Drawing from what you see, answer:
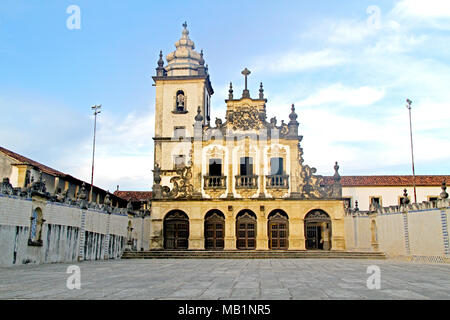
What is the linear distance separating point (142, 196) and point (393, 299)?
45.3 m

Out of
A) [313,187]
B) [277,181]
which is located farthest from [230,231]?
[313,187]

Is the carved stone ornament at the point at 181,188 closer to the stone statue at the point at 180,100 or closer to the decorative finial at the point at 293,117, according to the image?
the decorative finial at the point at 293,117

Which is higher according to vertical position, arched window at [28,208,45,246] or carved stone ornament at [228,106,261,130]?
carved stone ornament at [228,106,261,130]

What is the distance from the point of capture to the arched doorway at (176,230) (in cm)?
3384

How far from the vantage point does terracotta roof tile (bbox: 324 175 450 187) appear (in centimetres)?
4703

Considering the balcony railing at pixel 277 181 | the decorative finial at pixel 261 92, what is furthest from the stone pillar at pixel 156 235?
the decorative finial at pixel 261 92

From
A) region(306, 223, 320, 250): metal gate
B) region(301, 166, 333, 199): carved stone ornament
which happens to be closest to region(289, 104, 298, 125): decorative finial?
region(301, 166, 333, 199): carved stone ornament

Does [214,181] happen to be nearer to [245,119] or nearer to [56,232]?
[245,119]

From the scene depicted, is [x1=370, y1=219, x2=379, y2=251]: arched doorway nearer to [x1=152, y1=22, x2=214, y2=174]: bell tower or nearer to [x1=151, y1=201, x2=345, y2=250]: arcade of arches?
→ [x1=151, y1=201, x2=345, y2=250]: arcade of arches

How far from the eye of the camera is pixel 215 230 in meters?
33.8

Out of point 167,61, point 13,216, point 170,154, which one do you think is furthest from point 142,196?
point 13,216

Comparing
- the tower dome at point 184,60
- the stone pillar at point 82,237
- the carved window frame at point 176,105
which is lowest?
the stone pillar at point 82,237

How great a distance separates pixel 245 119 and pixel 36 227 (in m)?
18.6

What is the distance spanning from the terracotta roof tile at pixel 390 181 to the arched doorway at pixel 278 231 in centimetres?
1530
